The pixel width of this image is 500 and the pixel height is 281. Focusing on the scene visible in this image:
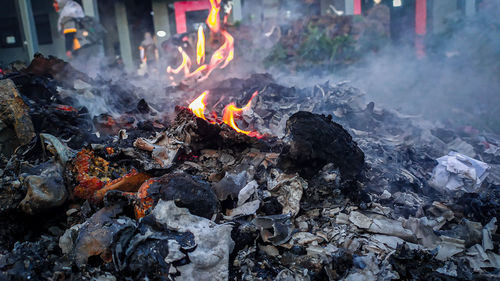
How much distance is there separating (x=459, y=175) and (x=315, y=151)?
1.73m

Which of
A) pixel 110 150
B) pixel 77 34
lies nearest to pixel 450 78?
pixel 110 150

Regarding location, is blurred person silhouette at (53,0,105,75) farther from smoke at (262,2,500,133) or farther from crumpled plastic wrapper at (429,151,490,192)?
crumpled plastic wrapper at (429,151,490,192)

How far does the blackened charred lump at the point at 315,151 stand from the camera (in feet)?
12.1

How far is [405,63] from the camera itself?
33.7 ft

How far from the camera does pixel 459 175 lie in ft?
13.0

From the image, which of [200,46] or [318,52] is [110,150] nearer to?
[200,46]

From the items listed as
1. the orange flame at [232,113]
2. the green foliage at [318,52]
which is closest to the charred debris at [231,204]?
the orange flame at [232,113]

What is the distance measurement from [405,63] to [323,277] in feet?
30.4

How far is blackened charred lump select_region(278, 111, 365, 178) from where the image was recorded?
3.69m

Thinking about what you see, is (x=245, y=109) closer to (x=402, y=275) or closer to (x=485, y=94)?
(x=402, y=275)

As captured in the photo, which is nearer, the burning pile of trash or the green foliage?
the burning pile of trash

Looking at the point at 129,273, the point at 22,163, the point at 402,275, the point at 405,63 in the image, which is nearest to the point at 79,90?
the point at 22,163

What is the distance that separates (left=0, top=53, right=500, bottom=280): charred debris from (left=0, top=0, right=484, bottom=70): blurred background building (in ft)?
32.5

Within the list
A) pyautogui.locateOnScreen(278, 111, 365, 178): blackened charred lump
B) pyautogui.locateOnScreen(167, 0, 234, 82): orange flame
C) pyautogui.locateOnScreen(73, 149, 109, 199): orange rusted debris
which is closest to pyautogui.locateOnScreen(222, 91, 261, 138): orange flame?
pyautogui.locateOnScreen(278, 111, 365, 178): blackened charred lump
